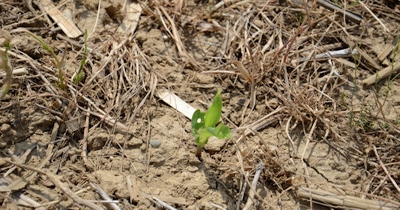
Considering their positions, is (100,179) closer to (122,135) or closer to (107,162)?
(107,162)

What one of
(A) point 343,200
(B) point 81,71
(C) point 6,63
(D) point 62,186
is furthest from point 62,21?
(A) point 343,200

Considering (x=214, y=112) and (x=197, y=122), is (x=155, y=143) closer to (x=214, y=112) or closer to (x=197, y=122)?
(x=197, y=122)

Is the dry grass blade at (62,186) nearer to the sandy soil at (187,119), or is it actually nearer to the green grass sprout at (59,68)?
the sandy soil at (187,119)

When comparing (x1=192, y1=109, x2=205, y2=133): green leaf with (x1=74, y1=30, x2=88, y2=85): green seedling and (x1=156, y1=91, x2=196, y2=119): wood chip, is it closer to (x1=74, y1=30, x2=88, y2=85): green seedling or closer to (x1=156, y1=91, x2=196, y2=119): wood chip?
(x1=156, y1=91, x2=196, y2=119): wood chip

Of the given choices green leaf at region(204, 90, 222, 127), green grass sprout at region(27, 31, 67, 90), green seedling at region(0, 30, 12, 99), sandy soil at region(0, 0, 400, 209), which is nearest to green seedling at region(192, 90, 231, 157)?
green leaf at region(204, 90, 222, 127)

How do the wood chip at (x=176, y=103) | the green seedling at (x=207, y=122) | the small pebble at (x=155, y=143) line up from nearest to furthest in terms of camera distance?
the green seedling at (x=207, y=122) → the small pebble at (x=155, y=143) → the wood chip at (x=176, y=103)

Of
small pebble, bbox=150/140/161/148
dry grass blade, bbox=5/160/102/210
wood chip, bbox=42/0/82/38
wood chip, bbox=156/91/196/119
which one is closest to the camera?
dry grass blade, bbox=5/160/102/210

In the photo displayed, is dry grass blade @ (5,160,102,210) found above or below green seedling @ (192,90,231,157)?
below

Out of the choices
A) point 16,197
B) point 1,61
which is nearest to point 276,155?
point 16,197

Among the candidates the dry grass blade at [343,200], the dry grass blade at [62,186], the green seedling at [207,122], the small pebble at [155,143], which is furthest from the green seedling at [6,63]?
the dry grass blade at [343,200]

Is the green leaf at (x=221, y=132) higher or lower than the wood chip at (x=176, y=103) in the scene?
higher
